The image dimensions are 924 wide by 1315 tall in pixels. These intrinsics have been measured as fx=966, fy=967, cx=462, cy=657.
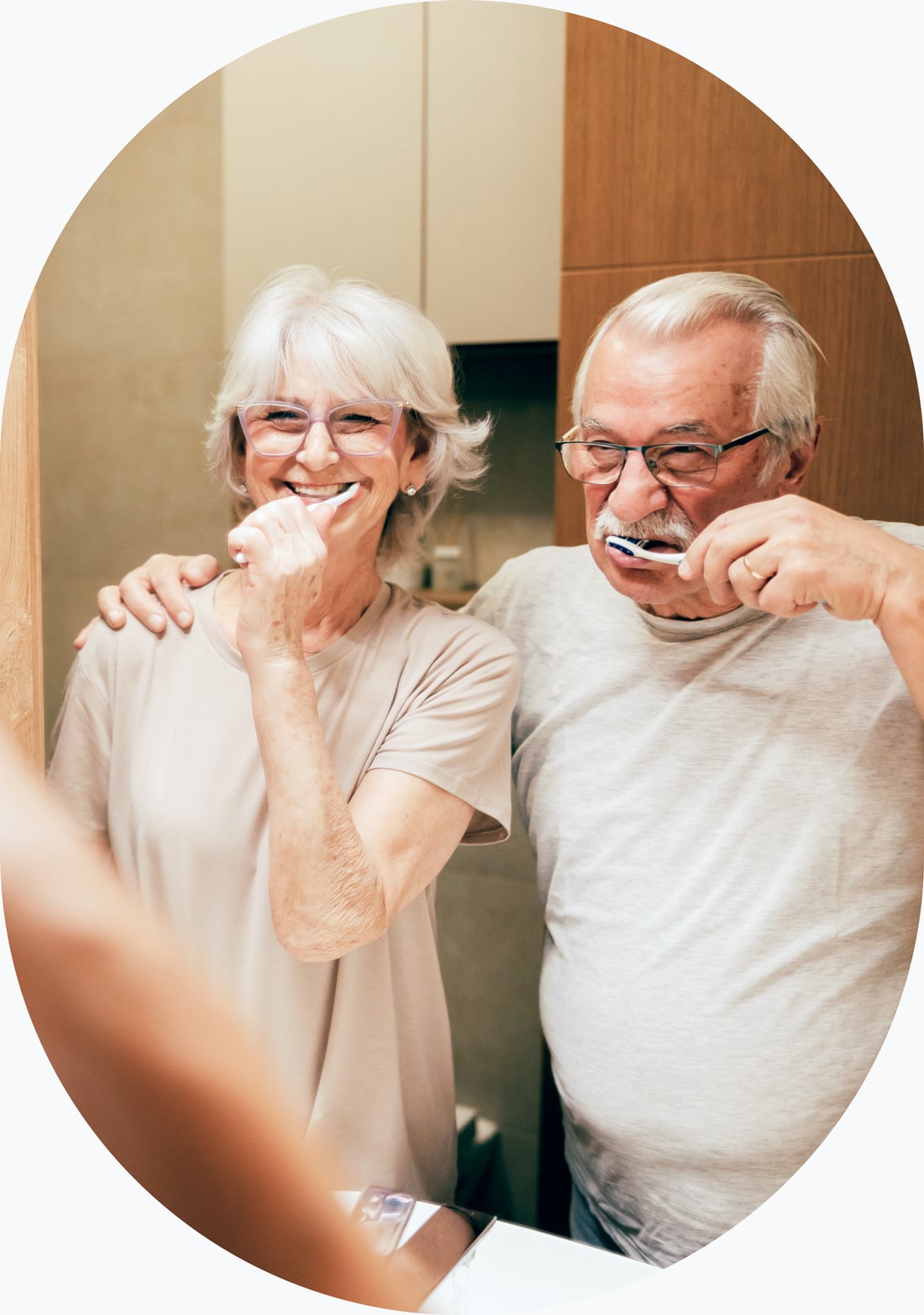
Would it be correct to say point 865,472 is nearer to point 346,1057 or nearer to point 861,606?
point 861,606

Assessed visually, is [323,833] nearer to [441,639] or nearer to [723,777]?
[441,639]

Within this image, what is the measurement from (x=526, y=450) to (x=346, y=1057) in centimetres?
53

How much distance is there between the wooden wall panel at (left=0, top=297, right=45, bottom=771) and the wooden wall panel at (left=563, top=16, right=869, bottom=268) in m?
0.49

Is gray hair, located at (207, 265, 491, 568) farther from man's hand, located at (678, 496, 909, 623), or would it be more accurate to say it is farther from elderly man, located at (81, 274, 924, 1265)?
Result: man's hand, located at (678, 496, 909, 623)

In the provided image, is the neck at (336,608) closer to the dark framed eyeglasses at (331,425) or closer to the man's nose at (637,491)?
the dark framed eyeglasses at (331,425)

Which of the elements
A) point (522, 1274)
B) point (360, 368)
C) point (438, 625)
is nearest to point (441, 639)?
point (438, 625)

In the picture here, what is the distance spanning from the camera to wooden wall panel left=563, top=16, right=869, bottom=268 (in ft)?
2.59

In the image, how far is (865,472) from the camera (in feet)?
2.59

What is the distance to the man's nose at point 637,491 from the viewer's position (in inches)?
29.8

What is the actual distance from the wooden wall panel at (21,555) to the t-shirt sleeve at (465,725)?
31 centimetres

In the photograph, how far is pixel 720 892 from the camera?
79cm

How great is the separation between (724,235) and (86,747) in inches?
27.5

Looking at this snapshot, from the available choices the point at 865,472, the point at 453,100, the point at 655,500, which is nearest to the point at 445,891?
the point at 655,500

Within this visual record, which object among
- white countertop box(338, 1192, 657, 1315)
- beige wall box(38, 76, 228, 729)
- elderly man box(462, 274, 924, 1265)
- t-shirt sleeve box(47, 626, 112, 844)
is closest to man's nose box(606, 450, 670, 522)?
elderly man box(462, 274, 924, 1265)
